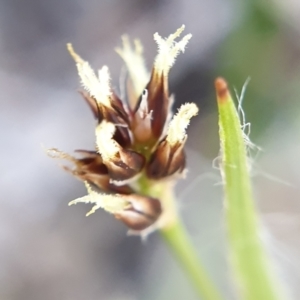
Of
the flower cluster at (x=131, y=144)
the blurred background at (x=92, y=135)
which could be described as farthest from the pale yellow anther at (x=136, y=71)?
the blurred background at (x=92, y=135)

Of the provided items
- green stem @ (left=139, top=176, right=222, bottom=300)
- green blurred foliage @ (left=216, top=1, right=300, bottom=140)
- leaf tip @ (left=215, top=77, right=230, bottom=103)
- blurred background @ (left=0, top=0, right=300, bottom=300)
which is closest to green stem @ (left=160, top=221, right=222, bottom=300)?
green stem @ (left=139, top=176, right=222, bottom=300)

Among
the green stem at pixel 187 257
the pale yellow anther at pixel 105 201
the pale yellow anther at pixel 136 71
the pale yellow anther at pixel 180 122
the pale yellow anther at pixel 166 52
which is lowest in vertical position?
the green stem at pixel 187 257

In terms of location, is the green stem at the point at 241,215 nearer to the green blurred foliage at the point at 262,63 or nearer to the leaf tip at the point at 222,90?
the leaf tip at the point at 222,90

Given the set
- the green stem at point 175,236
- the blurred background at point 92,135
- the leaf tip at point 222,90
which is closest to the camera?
the leaf tip at point 222,90

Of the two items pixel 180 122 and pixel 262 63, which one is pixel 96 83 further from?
pixel 262 63

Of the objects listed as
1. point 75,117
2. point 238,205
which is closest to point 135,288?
point 75,117

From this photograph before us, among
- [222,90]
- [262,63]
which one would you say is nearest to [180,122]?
[222,90]
